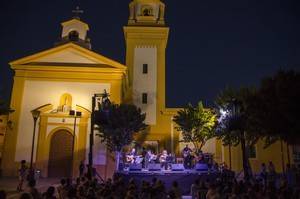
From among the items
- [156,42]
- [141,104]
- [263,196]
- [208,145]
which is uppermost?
[156,42]

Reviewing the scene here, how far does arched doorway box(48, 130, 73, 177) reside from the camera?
91.1 feet

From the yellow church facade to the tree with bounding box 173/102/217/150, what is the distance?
299cm

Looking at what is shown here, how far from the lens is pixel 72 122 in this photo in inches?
1118

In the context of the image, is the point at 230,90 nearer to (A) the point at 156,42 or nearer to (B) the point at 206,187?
(A) the point at 156,42

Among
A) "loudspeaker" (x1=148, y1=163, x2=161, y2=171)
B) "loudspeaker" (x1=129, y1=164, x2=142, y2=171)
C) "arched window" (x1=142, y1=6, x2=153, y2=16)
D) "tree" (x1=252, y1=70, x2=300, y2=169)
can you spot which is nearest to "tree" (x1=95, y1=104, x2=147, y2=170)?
"loudspeaker" (x1=129, y1=164, x2=142, y2=171)

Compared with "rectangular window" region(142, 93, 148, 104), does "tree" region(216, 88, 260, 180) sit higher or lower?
lower

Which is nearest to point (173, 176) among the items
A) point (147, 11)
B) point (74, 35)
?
point (147, 11)

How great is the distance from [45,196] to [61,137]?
2025 cm

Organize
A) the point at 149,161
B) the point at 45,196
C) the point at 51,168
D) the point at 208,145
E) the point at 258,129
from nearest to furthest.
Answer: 1. the point at 45,196
2. the point at 258,129
3. the point at 149,161
4. the point at 51,168
5. the point at 208,145

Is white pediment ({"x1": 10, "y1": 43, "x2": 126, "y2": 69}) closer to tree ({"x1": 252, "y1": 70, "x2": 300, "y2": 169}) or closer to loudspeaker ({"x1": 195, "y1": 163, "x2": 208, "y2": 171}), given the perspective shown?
loudspeaker ({"x1": 195, "y1": 163, "x2": 208, "y2": 171})

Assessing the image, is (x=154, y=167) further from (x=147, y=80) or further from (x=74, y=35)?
(x=74, y=35)

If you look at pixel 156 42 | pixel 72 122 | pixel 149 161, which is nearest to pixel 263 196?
pixel 149 161

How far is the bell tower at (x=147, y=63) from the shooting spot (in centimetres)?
3462

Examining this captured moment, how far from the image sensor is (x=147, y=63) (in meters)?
35.5
